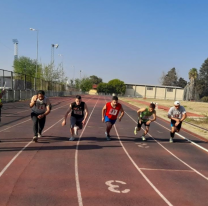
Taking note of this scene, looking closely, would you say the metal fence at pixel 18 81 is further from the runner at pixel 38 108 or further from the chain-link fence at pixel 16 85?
the runner at pixel 38 108

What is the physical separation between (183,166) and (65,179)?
3196 mm

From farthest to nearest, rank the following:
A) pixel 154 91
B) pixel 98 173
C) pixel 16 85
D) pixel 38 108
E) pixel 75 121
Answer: pixel 154 91 < pixel 16 85 < pixel 75 121 < pixel 38 108 < pixel 98 173

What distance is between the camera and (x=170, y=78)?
127125 millimetres

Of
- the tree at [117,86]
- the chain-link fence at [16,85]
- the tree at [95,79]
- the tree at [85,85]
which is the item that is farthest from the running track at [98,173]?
the tree at [95,79]

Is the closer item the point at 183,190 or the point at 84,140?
the point at 183,190

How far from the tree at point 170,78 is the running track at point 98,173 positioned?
120429mm

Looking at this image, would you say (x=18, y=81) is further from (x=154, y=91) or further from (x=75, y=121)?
(x=154, y=91)

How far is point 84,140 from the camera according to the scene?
902 cm

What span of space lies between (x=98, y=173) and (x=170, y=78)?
126158 mm

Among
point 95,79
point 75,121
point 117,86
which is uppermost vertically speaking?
point 95,79

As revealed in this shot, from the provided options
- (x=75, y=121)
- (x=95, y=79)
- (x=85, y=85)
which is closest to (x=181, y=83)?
(x=85, y=85)

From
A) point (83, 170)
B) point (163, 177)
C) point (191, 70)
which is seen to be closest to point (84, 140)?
point (83, 170)

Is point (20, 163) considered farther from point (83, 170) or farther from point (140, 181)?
point (140, 181)

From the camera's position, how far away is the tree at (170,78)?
12644 cm
